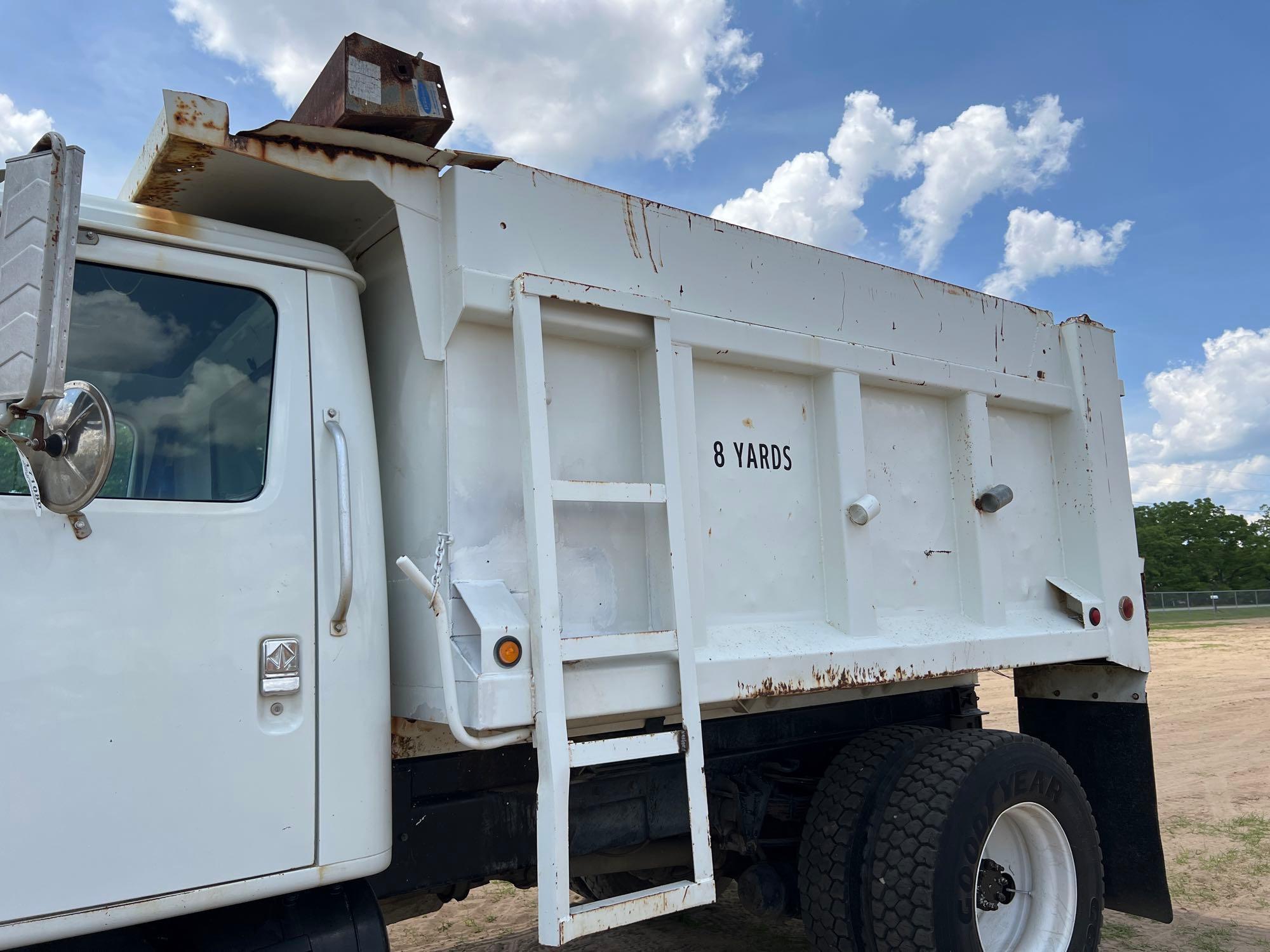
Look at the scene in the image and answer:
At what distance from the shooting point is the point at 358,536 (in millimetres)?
2545

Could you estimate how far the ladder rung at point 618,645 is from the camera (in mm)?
2607

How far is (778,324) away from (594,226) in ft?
2.52

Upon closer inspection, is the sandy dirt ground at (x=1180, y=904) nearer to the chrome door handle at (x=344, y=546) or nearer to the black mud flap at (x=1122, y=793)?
the black mud flap at (x=1122, y=793)

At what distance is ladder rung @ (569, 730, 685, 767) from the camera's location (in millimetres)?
2590

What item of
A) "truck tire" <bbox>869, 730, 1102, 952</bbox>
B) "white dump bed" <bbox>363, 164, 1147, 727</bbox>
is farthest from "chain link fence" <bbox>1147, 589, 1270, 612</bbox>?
"truck tire" <bbox>869, 730, 1102, 952</bbox>

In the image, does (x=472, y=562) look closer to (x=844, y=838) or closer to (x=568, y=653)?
(x=568, y=653)

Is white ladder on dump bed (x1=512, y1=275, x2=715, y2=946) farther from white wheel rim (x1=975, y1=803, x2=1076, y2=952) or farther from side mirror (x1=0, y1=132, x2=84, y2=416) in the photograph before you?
white wheel rim (x1=975, y1=803, x2=1076, y2=952)

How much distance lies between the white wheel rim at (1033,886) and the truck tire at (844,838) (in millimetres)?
464

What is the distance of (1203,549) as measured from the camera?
66875 mm

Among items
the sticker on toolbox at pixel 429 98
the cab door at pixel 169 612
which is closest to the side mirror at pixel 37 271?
the cab door at pixel 169 612

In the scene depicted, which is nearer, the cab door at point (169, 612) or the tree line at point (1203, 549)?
the cab door at point (169, 612)

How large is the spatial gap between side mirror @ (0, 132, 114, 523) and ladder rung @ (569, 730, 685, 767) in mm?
1313

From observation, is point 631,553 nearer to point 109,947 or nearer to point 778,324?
point 778,324

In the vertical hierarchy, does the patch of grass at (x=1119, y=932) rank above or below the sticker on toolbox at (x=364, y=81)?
below
